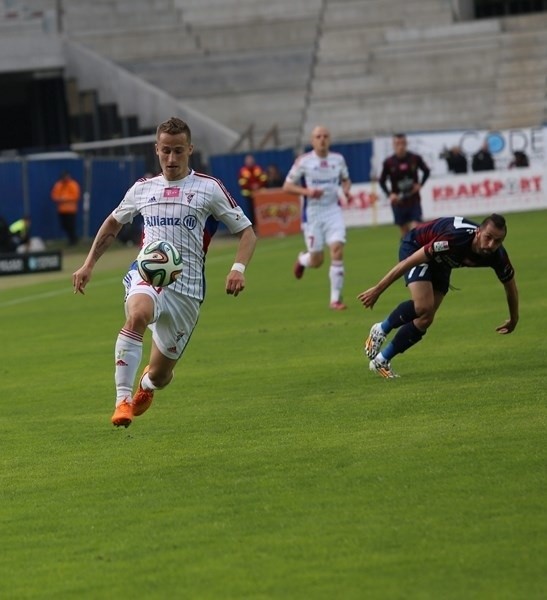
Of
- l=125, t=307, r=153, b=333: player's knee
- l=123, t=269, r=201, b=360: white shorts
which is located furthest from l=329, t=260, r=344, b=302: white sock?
l=125, t=307, r=153, b=333: player's knee

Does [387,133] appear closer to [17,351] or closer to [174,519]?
[17,351]

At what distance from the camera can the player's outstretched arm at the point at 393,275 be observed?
1100 cm

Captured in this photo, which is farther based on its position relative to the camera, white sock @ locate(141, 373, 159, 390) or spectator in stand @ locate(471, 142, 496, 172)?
spectator in stand @ locate(471, 142, 496, 172)

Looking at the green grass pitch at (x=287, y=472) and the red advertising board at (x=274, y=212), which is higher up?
the green grass pitch at (x=287, y=472)

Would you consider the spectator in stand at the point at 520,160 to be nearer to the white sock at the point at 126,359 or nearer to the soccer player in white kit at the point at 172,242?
the soccer player in white kit at the point at 172,242

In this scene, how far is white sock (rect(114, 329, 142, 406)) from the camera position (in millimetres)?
9500

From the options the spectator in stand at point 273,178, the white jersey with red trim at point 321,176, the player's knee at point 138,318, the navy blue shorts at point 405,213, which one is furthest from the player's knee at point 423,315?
the spectator in stand at point 273,178

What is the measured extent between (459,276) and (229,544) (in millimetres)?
16427

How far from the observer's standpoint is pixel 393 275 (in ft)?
36.5

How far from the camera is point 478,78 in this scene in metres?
49.5

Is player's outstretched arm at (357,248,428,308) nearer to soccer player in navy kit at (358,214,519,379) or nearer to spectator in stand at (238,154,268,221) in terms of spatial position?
soccer player in navy kit at (358,214,519,379)

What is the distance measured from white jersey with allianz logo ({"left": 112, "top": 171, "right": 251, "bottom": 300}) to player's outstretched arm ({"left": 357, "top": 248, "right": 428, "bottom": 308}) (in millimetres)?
1494

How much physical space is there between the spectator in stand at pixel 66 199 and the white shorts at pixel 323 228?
18908 millimetres

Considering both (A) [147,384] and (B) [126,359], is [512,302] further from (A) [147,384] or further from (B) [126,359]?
(B) [126,359]
